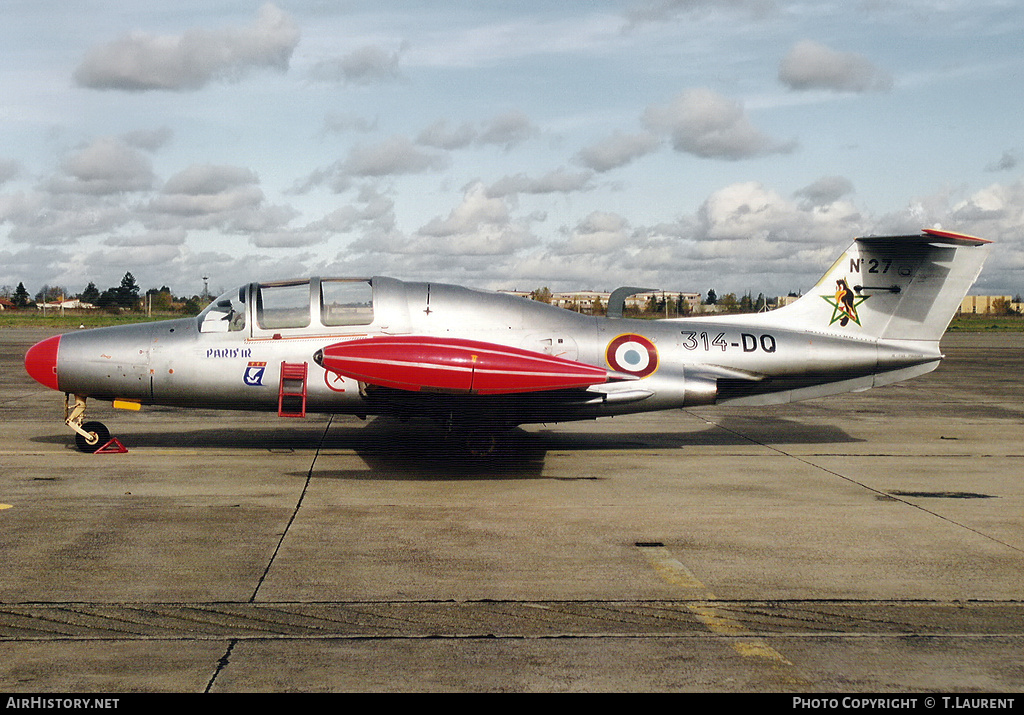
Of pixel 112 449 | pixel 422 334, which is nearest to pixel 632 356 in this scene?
pixel 422 334

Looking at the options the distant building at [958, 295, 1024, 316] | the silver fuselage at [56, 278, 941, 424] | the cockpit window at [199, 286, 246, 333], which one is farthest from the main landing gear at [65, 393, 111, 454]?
the distant building at [958, 295, 1024, 316]

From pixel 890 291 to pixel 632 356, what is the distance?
4.18m

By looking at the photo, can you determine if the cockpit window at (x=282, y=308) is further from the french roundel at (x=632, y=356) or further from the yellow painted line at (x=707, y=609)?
the yellow painted line at (x=707, y=609)

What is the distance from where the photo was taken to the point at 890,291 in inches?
497

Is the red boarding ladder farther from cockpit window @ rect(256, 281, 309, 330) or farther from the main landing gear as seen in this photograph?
the main landing gear

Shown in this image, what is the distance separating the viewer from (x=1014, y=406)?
19.4 meters

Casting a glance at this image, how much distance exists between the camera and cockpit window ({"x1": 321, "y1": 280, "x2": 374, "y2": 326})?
37.4 feet

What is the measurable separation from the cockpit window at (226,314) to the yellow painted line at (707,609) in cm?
665

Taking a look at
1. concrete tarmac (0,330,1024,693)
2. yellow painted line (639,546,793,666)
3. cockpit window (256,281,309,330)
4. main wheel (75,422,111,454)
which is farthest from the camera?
main wheel (75,422,111,454)

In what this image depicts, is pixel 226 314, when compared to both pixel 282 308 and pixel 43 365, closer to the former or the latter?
pixel 282 308

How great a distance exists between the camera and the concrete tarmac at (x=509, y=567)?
15.9ft

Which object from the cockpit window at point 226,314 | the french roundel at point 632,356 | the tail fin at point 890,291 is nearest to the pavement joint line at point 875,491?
the tail fin at point 890,291
